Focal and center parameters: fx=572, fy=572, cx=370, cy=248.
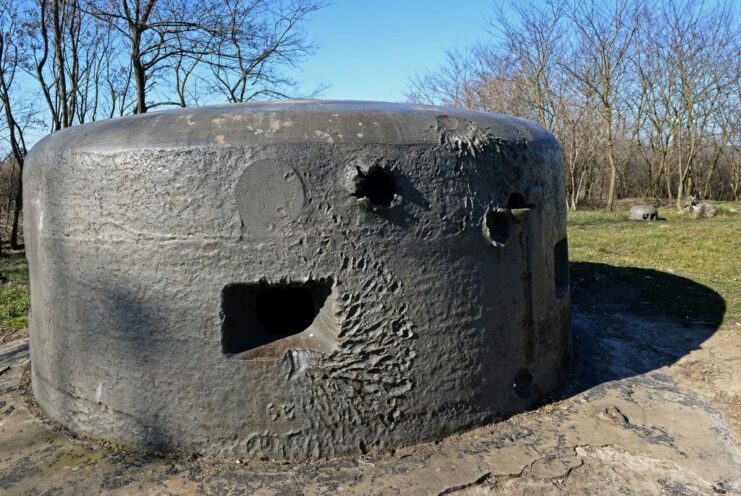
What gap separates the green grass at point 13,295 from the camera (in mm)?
6547

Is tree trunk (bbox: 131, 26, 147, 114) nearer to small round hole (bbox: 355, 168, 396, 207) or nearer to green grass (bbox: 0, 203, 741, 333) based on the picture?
green grass (bbox: 0, 203, 741, 333)

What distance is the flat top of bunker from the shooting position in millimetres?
2850

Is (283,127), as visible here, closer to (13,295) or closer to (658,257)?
(13,295)

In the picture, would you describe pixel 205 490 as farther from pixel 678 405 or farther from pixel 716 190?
pixel 716 190

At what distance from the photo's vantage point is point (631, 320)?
5656 millimetres

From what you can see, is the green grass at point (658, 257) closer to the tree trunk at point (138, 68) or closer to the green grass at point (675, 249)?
the green grass at point (675, 249)

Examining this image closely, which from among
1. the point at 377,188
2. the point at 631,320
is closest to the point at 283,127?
the point at 377,188

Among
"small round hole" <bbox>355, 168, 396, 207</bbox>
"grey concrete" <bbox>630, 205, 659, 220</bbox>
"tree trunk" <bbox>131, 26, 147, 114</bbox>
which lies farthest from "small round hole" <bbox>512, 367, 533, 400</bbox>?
"grey concrete" <bbox>630, 205, 659, 220</bbox>

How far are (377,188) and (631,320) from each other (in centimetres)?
384

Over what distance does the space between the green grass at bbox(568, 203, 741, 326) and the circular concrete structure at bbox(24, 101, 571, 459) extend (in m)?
3.81

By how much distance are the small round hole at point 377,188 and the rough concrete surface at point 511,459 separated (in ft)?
4.35

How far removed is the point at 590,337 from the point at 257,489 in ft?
11.1

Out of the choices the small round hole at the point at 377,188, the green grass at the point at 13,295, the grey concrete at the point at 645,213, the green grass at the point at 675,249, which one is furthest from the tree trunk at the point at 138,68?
the grey concrete at the point at 645,213

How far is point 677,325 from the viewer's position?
5.50 m
